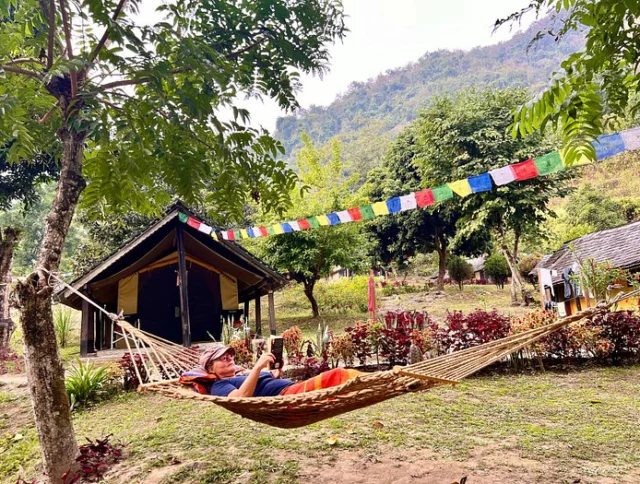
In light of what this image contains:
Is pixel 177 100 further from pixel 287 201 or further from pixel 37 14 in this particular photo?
pixel 287 201

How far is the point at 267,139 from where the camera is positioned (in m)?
2.97

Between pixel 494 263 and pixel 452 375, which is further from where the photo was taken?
pixel 494 263

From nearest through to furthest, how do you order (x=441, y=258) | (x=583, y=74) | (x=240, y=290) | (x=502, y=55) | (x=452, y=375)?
1. (x=583, y=74)
2. (x=452, y=375)
3. (x=240, y=290)
4. (x=441, y=258)
5. (x=502, y=55)

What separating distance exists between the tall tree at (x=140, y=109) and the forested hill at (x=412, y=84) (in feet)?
226

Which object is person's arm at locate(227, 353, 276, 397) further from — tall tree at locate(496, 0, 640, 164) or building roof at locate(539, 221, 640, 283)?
building roof at locate(539, 221, 640, 283)

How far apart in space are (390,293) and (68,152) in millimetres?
15447

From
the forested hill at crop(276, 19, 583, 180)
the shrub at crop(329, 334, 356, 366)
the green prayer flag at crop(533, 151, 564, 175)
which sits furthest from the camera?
the forested hill at crop(276, 19, 583, 180)

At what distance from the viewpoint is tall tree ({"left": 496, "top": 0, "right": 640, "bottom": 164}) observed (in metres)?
1.43

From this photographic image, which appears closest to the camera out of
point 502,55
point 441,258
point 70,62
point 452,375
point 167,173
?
point 452,375

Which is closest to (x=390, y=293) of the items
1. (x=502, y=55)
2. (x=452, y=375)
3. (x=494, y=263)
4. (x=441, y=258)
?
(x=441, y=258)

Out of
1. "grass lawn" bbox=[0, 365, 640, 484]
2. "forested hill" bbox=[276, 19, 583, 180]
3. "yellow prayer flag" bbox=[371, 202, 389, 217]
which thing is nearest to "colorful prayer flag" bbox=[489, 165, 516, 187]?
"yellow prayer flag" bbox=[371, 202, 389, 217]

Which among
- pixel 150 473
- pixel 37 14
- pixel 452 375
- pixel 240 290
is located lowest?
pixel 150 473

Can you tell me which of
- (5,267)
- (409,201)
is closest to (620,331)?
(409,201)

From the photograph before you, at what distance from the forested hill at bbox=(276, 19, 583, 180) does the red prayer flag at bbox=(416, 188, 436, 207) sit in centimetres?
6775
